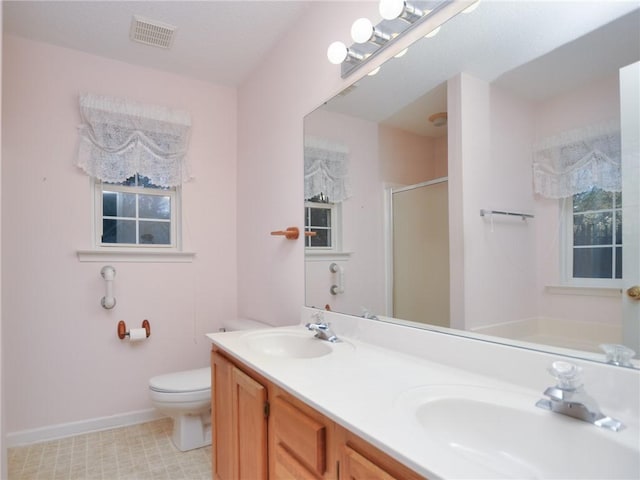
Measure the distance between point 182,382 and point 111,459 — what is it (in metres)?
0.55

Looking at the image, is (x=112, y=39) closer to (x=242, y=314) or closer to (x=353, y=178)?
(x=353, y=178)

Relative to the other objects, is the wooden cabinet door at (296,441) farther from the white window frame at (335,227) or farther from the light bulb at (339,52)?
the light bulb at (339,52)

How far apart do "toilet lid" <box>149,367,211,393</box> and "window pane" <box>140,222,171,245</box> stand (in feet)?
3.17

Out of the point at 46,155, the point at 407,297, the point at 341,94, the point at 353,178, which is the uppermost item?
the point at 341,94

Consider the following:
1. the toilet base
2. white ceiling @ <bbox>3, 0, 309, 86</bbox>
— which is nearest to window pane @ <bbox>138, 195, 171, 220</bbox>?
white ceiling @ <bbox>3, 0, 309, 86</bbox>

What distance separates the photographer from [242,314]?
2867 mm

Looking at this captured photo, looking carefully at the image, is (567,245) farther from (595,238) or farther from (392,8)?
(392,8)

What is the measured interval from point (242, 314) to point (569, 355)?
231 cm

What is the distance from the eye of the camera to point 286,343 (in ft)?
5.80

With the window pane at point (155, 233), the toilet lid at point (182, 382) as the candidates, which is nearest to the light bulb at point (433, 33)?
the toilet lid at point (182, 382)

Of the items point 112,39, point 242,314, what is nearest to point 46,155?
point 112,39

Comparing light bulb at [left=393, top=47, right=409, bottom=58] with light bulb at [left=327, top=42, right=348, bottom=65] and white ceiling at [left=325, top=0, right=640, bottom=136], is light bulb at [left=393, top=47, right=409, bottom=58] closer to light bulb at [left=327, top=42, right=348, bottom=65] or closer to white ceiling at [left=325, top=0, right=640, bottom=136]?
white ceiling at [left=325, top=0, right=640, bottom=136]

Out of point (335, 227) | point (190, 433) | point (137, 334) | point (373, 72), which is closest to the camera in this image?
point (373, 72)

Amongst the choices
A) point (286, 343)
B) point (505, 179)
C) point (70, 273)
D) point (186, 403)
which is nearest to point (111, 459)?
point (186, 403)
